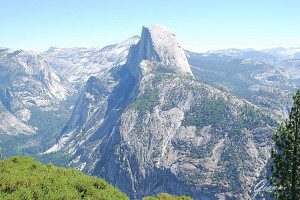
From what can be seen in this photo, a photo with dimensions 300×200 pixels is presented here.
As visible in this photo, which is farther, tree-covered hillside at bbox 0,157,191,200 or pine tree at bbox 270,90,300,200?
pine tree at bbox 270,90,300,200

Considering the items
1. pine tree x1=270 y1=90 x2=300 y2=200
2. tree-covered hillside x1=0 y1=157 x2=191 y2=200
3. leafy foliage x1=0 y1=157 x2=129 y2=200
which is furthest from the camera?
pine tree x1=270 y1=90 x2=300 y2=200

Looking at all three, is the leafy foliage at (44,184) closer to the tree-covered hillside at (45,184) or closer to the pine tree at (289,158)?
the tree-covered hillside at (45,184)

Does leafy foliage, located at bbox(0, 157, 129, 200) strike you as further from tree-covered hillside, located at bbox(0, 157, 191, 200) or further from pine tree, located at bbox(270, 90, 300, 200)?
pine tree, located at bbox(270, 90, 300, 200)

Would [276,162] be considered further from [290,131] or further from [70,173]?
[70,173]

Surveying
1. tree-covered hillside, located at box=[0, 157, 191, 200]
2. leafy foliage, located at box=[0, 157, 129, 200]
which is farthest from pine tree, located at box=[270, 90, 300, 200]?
leafy foliage, located at box=[0, 157, 129, 200]

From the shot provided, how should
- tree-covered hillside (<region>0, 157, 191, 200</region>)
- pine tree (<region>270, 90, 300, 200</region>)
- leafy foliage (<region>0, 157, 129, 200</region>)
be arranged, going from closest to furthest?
tree-covered hillside (<region>0, 157, 191, 200</region>), leafy foliage (<region>0, 157, 129, 200</region>), pine tree (<region>270, 90, 300, 200</region>)

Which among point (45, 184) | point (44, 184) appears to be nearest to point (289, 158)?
point (45, 184)

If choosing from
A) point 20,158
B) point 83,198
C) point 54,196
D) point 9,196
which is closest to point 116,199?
point 83,198
